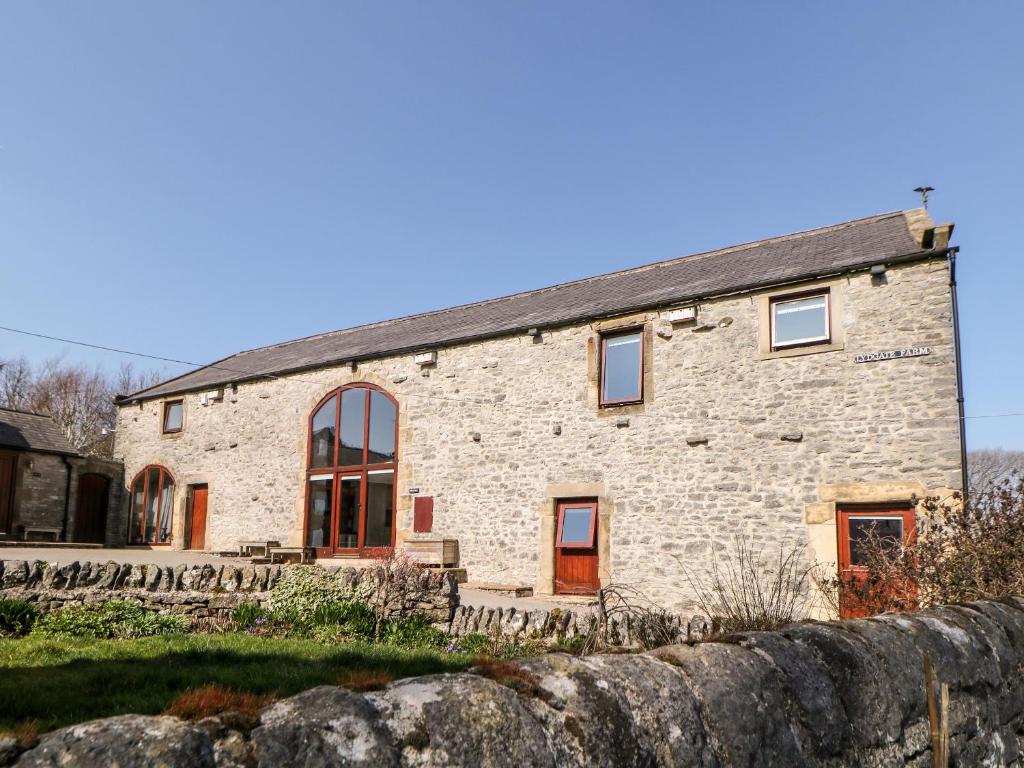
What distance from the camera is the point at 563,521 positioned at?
1349 centimetres

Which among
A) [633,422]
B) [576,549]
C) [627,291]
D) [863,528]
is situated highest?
[627,291]

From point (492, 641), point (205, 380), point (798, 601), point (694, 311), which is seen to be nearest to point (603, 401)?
point (694, 311)

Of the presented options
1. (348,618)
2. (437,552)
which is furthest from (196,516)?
(348,618)

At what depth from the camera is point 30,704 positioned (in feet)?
16.0

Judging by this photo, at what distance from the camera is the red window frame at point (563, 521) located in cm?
1309

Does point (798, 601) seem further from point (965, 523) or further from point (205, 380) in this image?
point (205, 380)

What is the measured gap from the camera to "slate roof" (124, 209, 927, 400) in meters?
12.3

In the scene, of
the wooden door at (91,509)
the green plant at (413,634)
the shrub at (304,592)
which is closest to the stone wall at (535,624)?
the green plant at (413,634)

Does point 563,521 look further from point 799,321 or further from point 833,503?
→ point 799,321

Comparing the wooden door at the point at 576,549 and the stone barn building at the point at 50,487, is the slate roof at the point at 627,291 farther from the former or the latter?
the wooden door at the point at 576,549

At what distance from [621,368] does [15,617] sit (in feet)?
30.4

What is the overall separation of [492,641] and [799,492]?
5553 millimetres

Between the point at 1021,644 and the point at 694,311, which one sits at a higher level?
the point at 694,311

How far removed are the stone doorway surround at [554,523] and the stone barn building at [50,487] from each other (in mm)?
14342
